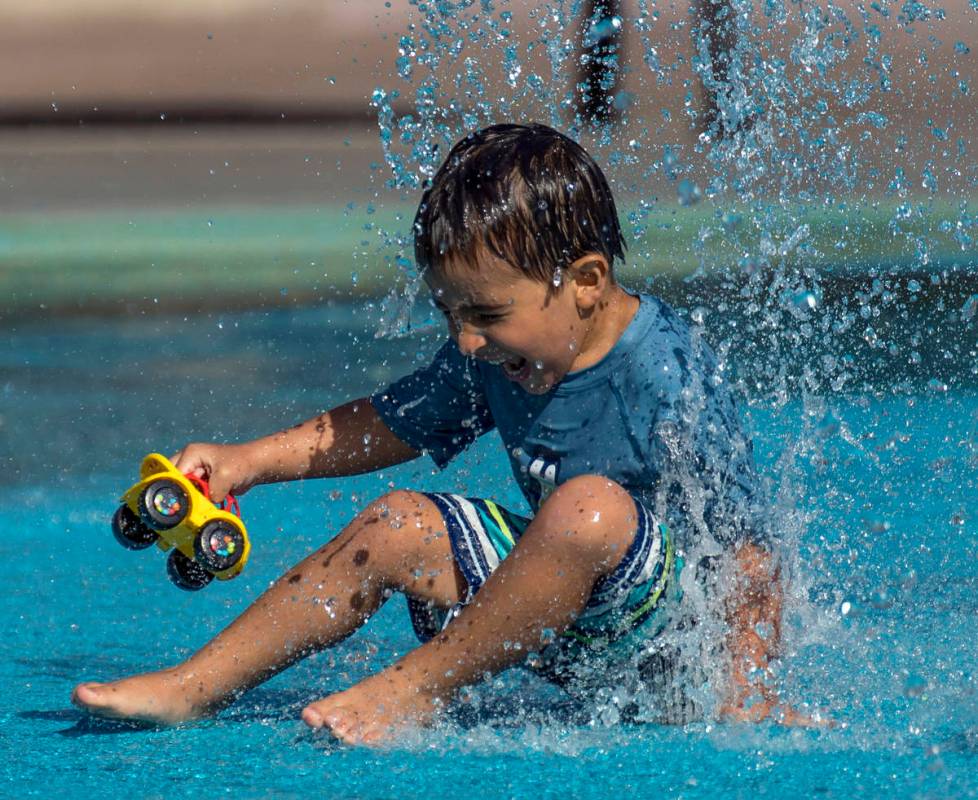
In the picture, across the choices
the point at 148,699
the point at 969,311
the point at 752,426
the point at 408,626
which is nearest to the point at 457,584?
the point at 148,699

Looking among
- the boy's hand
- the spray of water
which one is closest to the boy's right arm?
the boy's hand

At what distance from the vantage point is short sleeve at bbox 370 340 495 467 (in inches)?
100

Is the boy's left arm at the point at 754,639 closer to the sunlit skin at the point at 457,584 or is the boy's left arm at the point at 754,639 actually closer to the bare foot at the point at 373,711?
the sunlit skin at the point at 457,584

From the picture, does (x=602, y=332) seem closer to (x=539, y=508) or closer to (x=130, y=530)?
(x=539, y=508)

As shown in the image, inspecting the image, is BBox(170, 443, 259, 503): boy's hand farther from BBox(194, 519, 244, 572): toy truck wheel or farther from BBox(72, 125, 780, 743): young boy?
BBox(194, 519, 244, 572): toy truck wheel

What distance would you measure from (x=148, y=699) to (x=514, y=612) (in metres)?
0.56

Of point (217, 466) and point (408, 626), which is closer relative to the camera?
point (217, 466)

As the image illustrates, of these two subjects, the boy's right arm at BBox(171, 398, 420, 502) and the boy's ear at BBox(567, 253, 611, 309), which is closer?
the boy's ear at BBox(567, 253, 611, 309)

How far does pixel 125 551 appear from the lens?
11.3ft

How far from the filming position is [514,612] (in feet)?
6.85

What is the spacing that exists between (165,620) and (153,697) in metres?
0.73

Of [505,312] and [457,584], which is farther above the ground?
[505,312]

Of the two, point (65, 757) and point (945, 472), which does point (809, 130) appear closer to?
point (945, 472)

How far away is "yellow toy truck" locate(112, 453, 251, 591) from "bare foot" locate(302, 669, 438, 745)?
0.30m
